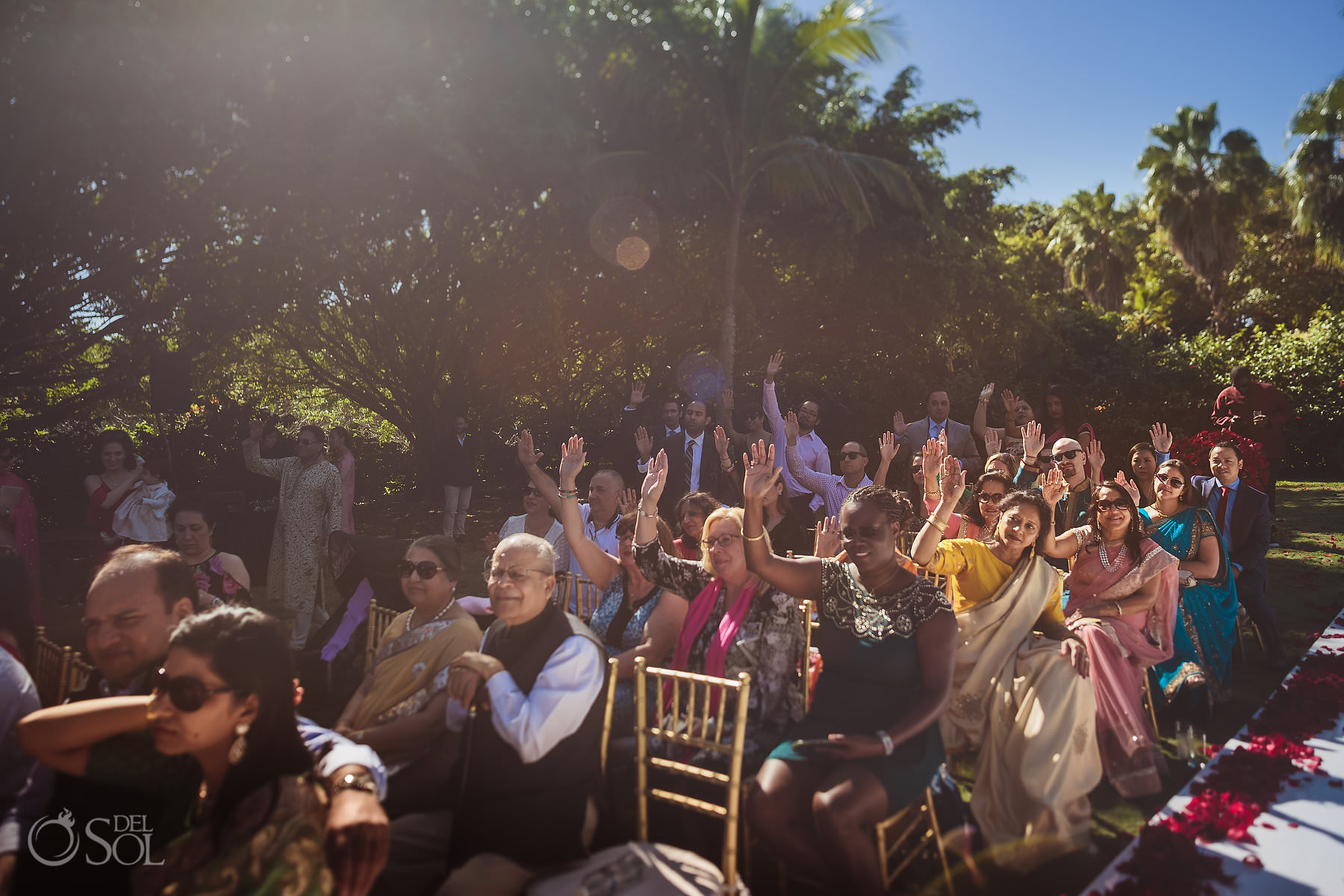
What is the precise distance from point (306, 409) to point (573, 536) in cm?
3756

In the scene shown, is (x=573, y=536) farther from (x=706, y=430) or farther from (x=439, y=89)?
(x=439, y=89)

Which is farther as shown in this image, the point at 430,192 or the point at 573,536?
the point at 430,192

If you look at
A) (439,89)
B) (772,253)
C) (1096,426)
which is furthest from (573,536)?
(1096,426)

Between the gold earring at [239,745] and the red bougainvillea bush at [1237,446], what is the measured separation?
6.61 meters

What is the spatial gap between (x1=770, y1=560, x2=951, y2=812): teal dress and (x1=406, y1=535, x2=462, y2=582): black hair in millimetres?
1665

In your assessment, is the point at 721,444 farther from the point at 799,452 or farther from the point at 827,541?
the point at 827,541

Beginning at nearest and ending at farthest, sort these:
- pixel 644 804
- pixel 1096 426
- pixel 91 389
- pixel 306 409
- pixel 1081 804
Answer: pixel 644 804 → pixel 1081 804 → pixel 91 389 → pixel 1096 426 → pixel 306 409

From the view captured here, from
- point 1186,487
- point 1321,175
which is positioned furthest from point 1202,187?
point 1186,487

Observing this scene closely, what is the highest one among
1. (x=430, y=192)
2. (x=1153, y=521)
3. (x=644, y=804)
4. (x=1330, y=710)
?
(x=430, y=192)

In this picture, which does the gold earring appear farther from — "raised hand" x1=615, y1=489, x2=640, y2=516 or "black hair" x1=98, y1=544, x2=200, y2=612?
"raised hand" x1=615, y1=489, x2=640, y2=516

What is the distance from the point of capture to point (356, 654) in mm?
5578

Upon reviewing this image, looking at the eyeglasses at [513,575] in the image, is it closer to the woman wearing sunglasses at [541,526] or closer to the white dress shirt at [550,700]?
the white dress shirt at [550,700]

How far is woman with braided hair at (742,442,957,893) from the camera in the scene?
115 inches

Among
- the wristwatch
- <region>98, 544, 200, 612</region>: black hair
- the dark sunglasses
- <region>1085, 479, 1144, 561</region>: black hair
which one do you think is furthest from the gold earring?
<region>1085, 479, 1144, 561</region>: black hair
